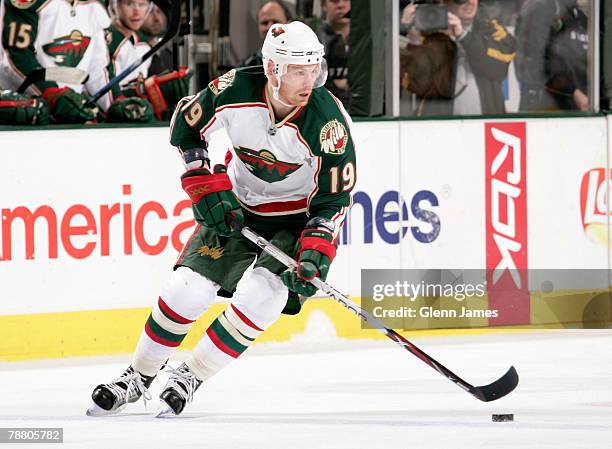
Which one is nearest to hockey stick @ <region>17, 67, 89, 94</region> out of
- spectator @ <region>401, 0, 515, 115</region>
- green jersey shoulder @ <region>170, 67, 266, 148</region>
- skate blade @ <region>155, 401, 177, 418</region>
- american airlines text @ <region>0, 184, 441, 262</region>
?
american airlines text @ <region>0, 184, 441, 262</region>

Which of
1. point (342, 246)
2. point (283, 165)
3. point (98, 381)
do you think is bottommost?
point (98, 381)

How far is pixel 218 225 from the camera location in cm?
448

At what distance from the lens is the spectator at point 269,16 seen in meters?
6.46

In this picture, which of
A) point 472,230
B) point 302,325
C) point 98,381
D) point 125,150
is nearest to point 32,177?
point 125,150

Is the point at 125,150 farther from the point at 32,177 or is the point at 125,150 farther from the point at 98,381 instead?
the point at 98,381

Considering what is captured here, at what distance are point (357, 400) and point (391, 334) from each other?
0.44 metres

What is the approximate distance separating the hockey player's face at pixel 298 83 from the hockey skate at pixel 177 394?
0.87 metres

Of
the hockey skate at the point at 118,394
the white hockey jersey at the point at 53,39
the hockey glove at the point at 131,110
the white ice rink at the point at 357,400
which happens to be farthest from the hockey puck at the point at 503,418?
the white hockey jersey at the point at 53,39

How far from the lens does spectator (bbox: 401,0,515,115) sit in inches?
259

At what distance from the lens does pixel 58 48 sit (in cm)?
606

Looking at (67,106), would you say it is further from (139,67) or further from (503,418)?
(503,418)

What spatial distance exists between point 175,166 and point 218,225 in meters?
1.52

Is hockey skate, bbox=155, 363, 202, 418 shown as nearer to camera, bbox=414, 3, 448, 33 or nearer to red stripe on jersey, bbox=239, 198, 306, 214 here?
red stripe on jersey, bbox=239, 198, 306, 214

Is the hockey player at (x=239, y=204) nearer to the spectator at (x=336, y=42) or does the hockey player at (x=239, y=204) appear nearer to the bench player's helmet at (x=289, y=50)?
the bench player's helmet at (x=289, y=50)
